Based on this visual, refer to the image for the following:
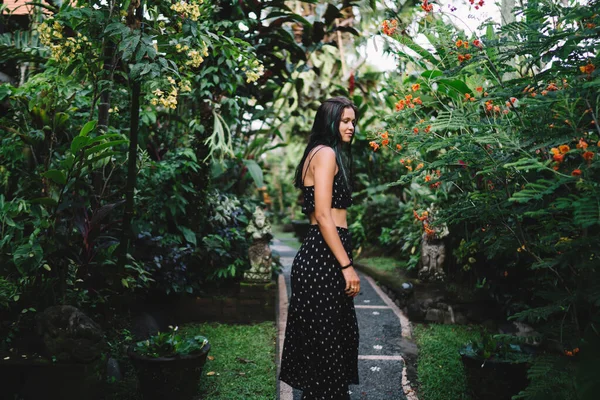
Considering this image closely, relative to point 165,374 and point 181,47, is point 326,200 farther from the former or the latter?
point 165,374

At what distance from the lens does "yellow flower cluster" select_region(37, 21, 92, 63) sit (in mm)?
2705

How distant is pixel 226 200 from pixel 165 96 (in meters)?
2.69

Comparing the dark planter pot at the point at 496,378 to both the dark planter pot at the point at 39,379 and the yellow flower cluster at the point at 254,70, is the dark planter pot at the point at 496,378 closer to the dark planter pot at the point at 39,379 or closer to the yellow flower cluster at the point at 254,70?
the yellow flower cluster at the point at 254,70

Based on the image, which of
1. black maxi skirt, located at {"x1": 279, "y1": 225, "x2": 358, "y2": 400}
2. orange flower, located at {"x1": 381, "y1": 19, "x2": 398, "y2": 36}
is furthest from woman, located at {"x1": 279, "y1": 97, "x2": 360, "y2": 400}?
orange flower, located at {"x1": 381, "y1": 19, "x2": 398, "y2": 36}

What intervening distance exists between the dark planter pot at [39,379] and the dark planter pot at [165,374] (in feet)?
1.09

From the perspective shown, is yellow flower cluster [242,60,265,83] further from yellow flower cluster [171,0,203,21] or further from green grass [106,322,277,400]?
green grass [106,322,277,400]

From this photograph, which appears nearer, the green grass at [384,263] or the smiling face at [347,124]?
the smiling face at [347,124]

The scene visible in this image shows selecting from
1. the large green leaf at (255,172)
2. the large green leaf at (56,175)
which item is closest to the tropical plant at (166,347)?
the large green leaf at (56,175)

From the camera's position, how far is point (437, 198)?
5.43 metres

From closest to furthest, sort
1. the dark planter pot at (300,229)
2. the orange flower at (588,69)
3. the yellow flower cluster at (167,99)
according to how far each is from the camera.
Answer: the orange flower at (588,69), the yellow flower cluster at (167,99), the dark planter pot at (300,229)

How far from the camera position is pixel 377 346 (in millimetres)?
4137

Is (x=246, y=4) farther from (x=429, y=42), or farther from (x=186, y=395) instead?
(x=186, y=395)

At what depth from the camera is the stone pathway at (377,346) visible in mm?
3244

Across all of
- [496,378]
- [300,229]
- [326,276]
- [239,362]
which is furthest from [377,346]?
[300,229]
